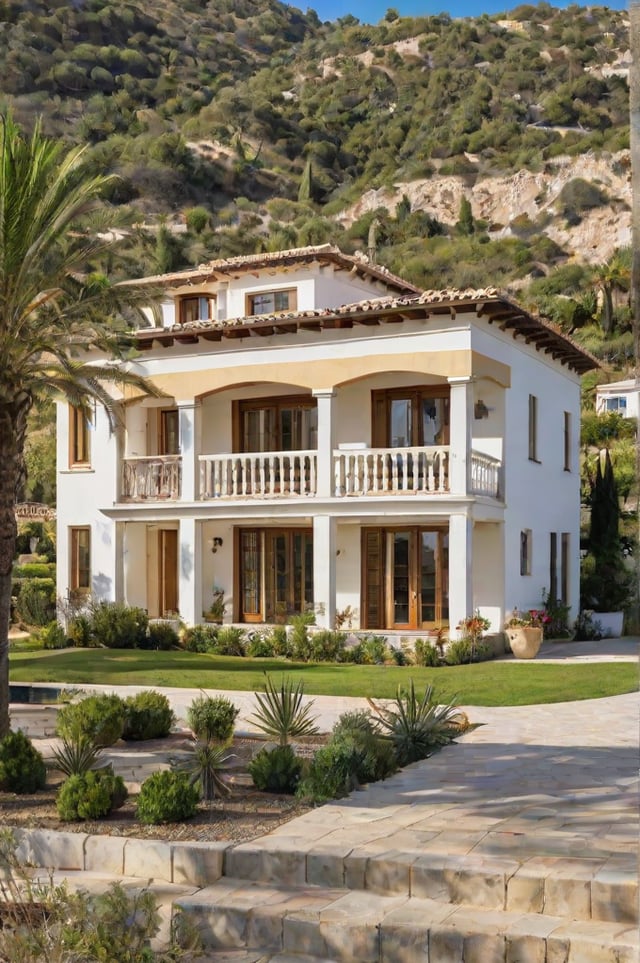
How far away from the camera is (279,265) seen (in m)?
25.7

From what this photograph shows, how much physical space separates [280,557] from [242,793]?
53.2ft

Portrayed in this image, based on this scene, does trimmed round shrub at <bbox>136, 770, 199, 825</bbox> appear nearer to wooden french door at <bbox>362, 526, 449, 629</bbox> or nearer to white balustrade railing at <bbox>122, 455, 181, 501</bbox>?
wooden french door at <bbox>362, 526, 449, 629</bbox>

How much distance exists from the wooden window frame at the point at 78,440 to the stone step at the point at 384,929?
2028cm

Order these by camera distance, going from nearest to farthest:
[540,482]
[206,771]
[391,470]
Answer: [206,771] < [391,470] < [540,482]

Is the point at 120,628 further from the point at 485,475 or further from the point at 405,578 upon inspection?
the point at 485,475

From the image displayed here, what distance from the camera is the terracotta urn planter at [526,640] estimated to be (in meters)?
21.8

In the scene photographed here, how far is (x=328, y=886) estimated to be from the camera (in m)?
7.55

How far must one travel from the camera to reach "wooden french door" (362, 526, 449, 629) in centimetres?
2378

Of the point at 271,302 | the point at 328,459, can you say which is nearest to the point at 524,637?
the point at 328,459

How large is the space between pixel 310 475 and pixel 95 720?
13.2 metres

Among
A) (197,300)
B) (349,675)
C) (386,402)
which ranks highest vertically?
(197,300)

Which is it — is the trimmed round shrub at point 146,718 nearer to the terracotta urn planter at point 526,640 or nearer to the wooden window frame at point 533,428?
the terracotta urn planter at point 526,640

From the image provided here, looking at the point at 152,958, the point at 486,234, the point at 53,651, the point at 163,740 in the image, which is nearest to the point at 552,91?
the point at 486,234

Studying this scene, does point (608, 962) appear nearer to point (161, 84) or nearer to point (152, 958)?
Result: point (152, 958)
